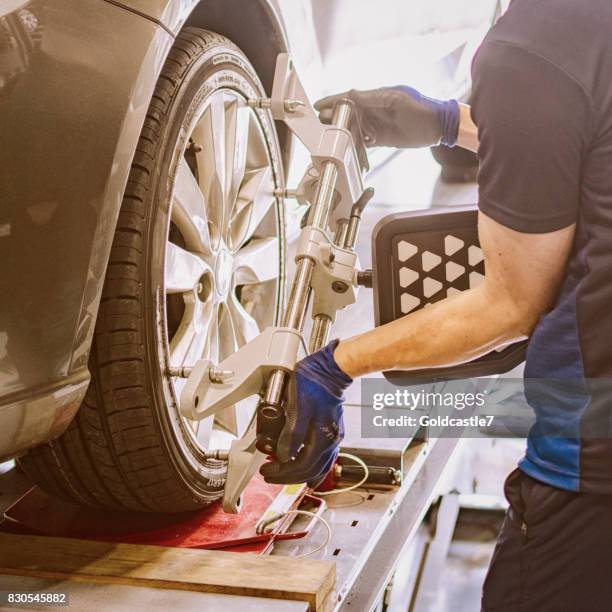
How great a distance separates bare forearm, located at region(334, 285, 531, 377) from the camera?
47.9 inches

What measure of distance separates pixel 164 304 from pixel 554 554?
70 cm

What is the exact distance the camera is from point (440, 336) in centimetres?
127

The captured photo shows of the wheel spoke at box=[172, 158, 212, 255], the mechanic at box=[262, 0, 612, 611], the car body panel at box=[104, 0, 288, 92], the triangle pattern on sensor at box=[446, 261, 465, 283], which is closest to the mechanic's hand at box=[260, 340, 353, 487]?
the mechanic at box=[262, 0, 612, 611]

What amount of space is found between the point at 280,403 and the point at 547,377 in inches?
17.0

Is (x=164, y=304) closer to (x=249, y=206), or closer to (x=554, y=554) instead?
(x=249, y=206)

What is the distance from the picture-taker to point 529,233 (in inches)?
42.6

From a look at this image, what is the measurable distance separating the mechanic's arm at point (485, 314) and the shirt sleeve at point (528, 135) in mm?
33

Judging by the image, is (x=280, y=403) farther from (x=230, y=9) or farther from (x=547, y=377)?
(x=230, y=9)

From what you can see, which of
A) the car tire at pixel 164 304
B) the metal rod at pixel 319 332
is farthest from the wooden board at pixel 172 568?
the metal rod at pixel 319 332

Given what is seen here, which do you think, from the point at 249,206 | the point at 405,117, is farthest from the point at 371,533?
the point at 405,117

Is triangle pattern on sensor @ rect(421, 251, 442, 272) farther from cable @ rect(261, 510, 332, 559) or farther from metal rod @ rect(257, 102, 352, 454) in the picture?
cable @ rect(261, 510, 332, 559)

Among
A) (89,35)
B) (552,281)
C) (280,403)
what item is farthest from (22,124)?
(552,281)

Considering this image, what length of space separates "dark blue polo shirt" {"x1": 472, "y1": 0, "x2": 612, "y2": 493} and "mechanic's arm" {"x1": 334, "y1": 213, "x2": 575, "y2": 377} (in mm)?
27

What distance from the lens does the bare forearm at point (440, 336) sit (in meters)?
1.22
